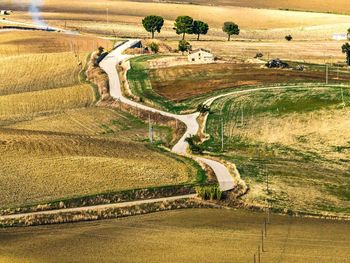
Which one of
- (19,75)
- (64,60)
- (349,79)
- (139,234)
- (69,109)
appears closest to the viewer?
(139,234)

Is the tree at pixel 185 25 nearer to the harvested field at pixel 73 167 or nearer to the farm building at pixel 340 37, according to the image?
the farm building at pixel 340 37

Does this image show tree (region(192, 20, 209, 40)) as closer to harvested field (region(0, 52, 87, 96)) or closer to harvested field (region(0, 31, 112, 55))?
harvested field (region(0, 31, 112, 55))

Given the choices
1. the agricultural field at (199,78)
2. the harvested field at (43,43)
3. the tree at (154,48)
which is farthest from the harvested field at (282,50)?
the harvested field at (43,43)

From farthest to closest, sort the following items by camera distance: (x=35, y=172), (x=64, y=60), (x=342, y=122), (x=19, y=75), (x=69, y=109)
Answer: (x=64, y=60) < (x=19, y=75) < (x=69, y=109) < (x=342, y=122) < (x=35, y=172)

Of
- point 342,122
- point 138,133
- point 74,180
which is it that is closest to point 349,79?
point 342,122

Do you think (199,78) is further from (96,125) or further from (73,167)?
(73,167)

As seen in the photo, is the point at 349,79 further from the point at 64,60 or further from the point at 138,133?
the point at 64,60

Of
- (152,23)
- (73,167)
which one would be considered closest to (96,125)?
(73,167)
